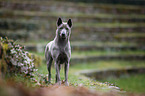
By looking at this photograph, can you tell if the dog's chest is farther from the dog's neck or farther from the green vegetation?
the green vegetation

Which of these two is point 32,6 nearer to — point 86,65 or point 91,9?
point 91,9

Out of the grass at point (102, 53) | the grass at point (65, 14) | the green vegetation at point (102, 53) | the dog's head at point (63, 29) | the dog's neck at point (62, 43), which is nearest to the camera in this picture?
the dog's head at point (63, 29)

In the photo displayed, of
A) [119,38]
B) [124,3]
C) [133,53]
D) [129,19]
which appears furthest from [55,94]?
[124,3]

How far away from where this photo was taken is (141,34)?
18984mm

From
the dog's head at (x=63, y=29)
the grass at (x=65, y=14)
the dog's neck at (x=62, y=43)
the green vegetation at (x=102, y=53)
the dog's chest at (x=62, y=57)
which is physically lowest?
the dog's chest at (x=62, y=57)

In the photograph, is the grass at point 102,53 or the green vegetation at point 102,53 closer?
the green vegetation at point 102,53

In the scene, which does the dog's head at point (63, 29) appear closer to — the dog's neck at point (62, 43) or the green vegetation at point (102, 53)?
the dog's neck at point (62, 43)

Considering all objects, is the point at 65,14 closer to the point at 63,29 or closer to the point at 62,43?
the point at 62,43

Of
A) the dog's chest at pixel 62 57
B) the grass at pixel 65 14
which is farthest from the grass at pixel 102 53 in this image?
the dog's chest at pixel 62 57

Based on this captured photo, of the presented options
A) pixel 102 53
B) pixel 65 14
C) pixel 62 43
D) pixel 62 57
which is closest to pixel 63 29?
pixel 62 43

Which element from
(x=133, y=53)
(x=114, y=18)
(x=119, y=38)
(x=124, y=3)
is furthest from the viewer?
(x=124, y=3)

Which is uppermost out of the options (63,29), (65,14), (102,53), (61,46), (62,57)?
(65,14)

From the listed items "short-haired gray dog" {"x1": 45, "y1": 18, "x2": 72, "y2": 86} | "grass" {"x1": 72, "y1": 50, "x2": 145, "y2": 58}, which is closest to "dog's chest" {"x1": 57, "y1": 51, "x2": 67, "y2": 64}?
"short-haired gray dog" {"x1": 45, "y1": 18, "x2": 72, "y2": 86}

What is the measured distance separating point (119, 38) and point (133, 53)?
2.31 m
